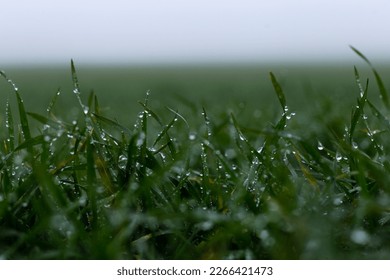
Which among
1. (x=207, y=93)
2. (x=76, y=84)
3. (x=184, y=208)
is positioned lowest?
(x=207, y=93)

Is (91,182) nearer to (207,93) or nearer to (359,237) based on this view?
(359,237)

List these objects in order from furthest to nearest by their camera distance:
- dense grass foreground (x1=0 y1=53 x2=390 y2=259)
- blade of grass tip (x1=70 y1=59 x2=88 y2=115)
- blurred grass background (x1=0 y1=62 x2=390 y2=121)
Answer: blurred grass background (x1=0 y1=62 x2=390 y2=121) < blade of grass tip (x1=70 y1=59 x2=88 y2=115) < dense grass foreground (x1=0 y1=53 x2=390 y2=259)

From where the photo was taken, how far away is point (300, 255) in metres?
1.12

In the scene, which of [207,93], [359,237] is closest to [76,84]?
[359,237]

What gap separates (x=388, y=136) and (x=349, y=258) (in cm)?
115

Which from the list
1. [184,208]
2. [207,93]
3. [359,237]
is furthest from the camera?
[207,93]

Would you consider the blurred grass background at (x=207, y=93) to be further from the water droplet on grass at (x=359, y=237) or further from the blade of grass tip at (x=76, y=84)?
the water droplet on grass at (x=359, y=237)

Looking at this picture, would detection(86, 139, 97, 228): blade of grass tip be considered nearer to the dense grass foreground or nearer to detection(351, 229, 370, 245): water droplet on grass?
the dense grass foreground

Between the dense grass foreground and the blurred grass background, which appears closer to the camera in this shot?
the dense grass foreground

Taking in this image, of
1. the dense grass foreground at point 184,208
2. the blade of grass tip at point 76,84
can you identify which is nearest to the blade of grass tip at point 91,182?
the dense grass foreground at point 184,208

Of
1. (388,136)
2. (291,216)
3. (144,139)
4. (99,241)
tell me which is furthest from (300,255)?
(388,136)

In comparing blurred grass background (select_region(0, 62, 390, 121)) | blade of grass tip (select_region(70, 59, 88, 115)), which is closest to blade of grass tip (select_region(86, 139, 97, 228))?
blade of grass tip (select_region(70, 59, 88, 115))

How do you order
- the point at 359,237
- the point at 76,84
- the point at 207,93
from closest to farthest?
the point at 359,237 < the point at 76,84 < the point at 207,93

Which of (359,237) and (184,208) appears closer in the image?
(359,237)
